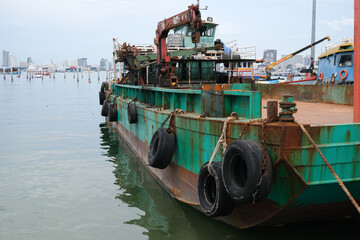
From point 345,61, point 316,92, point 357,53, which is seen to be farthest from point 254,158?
point 345,61

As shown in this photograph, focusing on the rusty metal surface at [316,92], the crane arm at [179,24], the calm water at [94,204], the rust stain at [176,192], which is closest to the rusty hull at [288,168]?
the calm water at [94,204]

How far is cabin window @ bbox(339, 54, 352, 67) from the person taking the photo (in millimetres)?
19891

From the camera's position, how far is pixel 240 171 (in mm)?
5742

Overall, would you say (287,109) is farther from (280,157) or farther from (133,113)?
(133,113)

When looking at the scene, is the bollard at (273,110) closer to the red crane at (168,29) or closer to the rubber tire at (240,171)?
the rubber tire at (240,171)

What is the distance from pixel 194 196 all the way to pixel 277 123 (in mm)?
3035

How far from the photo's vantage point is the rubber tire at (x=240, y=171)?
5.19 m

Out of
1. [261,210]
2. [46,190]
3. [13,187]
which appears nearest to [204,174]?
[261,210]

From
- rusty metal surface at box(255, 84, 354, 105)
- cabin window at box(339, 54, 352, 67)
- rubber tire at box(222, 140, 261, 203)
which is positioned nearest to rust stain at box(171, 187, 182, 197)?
rubber tire at box(222, 140, 261, 203)

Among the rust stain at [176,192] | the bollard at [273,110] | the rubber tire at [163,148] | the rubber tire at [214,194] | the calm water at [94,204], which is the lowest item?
the calm water at [94,204]

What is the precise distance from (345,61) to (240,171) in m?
17.2

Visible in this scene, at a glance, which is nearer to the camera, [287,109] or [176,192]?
[287,109]

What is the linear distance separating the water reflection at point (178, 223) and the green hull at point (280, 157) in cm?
27

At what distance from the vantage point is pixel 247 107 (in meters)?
6.65
